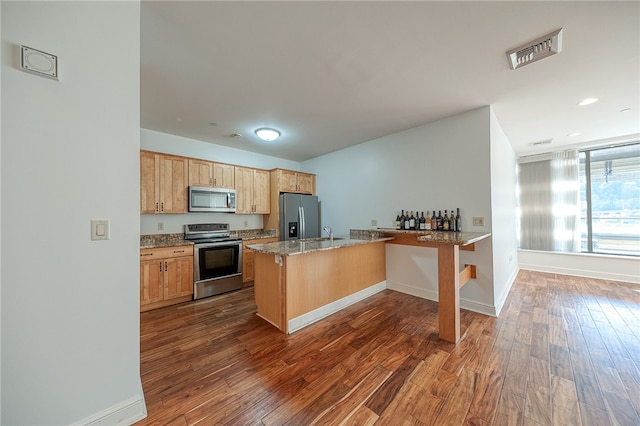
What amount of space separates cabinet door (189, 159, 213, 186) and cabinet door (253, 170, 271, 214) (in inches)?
35.1

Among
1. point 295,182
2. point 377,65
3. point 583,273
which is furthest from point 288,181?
point 583,273

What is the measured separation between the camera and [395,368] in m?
1.92

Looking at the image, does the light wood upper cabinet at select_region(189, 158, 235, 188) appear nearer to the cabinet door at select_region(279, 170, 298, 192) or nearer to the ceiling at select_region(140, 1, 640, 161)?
the ceiling at select_region(140, 1, 640, 161)

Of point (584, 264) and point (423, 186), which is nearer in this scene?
point (423, 186)

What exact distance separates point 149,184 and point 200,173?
0.77 m

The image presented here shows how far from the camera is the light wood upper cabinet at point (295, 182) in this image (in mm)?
4840

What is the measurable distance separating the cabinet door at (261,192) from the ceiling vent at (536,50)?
4117mm

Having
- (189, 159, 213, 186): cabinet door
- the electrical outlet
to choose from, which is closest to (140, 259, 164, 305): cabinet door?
(189, 159, 213, 186): cabinet door

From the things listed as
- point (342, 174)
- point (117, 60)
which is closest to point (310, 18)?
point (117, 60)

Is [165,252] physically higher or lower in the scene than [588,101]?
lower

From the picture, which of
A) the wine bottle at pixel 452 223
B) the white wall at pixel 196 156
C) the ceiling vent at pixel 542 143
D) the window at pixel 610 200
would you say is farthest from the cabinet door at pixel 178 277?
the window at pixel 610 200

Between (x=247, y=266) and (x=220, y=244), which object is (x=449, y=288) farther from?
(x=220, y=244)

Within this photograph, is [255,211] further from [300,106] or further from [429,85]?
[429,85]

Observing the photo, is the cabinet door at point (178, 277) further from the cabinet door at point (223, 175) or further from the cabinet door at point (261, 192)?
the cabinet door at point (261, 192)
